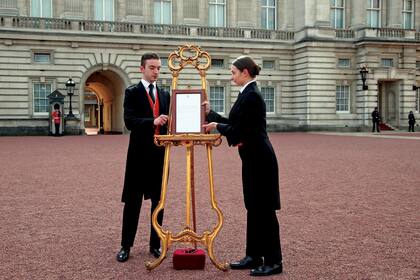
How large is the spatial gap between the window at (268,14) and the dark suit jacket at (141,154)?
3374 centimetres

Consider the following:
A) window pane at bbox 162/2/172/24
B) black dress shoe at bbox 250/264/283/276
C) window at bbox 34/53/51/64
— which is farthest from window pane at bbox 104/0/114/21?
black dress shoe at bbox 250/264/283/276

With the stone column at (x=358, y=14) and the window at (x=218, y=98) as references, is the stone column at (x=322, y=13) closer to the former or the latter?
the stone column at (x=358, y=14)

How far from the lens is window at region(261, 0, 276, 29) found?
38781mm

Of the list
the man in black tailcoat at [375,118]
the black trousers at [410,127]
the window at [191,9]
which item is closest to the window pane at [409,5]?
the black trousers at [410,127]

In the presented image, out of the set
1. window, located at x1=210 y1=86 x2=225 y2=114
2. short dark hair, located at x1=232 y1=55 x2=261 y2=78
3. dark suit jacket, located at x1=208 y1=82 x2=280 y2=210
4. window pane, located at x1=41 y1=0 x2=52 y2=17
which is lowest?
dark suit jacket, located at x1=208 y1=82 x2=280 y2=210

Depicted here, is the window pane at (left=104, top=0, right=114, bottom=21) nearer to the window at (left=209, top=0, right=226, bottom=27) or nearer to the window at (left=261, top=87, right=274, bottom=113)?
the window at (left=209, top=0, right=226, bottom=27)

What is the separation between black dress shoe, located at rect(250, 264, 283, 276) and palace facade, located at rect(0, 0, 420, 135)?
28.7 m

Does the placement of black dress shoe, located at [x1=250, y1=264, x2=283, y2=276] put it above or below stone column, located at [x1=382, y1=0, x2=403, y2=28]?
below

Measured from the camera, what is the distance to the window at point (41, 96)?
3341cm

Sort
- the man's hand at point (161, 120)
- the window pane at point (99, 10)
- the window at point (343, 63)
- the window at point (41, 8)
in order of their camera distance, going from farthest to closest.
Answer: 1. the window at point (343, 63)
2. the window pane at point (99, 10)
3. the window at point (41, 8)
4. the man's hand at point (161, 120)

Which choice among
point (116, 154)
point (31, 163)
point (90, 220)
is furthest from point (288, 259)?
point (116, 154)

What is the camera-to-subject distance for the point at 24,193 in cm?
1005

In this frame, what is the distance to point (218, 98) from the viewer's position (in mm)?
37375

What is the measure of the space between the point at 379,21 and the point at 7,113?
2578cm
